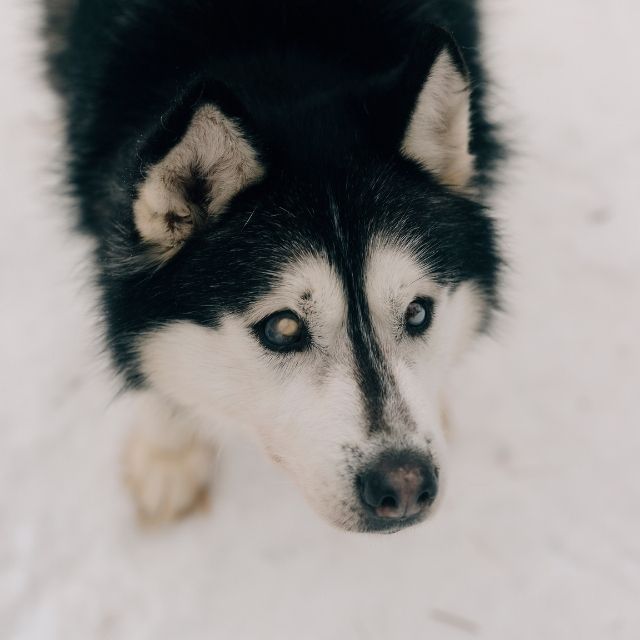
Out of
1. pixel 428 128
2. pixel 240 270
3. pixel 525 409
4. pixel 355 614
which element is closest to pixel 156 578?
pixel 355 614

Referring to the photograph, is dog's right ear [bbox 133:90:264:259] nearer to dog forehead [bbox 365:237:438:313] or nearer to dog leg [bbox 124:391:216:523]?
dog forehead [bbox 365:237:438:313]

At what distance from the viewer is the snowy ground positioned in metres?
2.79

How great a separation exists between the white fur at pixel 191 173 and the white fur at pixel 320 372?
29 centimetres

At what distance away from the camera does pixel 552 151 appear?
14.0 ft

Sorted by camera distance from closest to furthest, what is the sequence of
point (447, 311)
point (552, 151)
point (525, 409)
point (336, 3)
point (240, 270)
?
point (240, 270) → point (447, 311) → point (336, 3) → point (525, 409) → point (552, 151)

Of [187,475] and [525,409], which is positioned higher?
[187,475]

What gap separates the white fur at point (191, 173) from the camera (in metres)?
1.83

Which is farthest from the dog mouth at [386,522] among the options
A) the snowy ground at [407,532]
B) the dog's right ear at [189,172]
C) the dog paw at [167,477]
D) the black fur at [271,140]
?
the dog paw at [167,477]

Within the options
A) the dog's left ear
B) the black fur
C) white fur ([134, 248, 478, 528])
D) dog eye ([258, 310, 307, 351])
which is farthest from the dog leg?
the dog's left ear

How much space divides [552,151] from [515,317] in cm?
130

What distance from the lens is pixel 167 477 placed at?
119 inches

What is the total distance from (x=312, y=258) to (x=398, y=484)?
708 millimetres

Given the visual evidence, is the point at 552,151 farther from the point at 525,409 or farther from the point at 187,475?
the point at 187,475

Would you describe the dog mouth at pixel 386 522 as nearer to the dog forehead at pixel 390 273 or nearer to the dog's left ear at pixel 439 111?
the dog forehead at pixel 390 273
